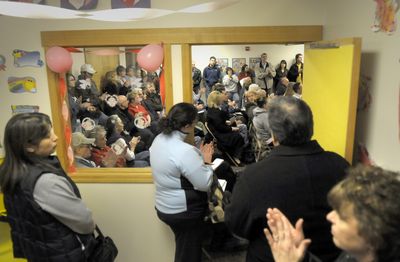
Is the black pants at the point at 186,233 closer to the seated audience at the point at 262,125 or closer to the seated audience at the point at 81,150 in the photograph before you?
the seated audience at the point at 81,150

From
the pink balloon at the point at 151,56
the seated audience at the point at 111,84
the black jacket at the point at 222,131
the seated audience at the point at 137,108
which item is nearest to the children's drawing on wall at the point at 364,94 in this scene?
the pink balloon at the point at 151,56

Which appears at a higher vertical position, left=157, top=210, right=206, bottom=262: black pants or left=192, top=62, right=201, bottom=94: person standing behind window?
left=192, top=62, right=201, bottom=94: person standing behind window

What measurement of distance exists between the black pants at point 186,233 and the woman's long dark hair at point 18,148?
904 millimetres

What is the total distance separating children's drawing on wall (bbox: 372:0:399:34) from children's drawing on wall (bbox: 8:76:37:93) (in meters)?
2.16

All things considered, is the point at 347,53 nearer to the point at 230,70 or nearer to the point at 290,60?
the point at 230,70

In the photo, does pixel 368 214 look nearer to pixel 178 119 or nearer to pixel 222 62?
pixel 178 119

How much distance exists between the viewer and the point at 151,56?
223 cm

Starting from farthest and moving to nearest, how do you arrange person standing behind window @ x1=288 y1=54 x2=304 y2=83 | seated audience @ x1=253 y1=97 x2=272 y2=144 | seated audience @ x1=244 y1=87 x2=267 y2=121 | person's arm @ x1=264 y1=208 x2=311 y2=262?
person standing behind window @ x1=288 y1=54 x2=304 y2=83 → seated audience @ x1=244 y1=87 x2=267 y2=121 → seated audience @ x1=253 y1=97 x2=272 y2=144 → person's arm @ x1=264 y1=208 x2=311 y2=262

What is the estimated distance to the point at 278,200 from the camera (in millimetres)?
1219

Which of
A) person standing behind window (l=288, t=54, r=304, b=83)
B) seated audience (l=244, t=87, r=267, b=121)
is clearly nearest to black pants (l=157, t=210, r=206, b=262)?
seated audience (l=244, t=87, r=267, b=121)

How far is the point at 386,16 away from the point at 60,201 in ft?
5.33

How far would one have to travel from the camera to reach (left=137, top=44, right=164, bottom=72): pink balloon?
223 centimetres

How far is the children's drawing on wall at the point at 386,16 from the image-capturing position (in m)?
1.42

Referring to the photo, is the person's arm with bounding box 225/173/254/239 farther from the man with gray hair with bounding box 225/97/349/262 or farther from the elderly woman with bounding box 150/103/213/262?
the elderly woman with bounding box 150/103/213/262
